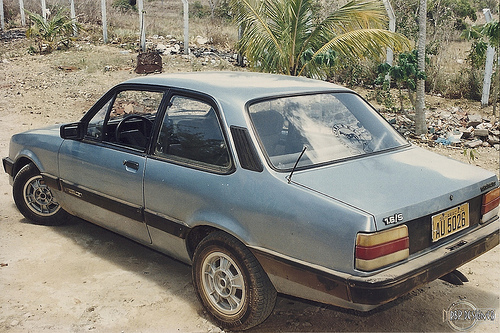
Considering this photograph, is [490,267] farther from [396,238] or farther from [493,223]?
[396,238]

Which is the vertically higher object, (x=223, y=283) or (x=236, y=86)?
(x=236, y=86)

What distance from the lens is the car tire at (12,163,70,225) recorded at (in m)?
5.30

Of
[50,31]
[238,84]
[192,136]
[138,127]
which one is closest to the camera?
[192,136]

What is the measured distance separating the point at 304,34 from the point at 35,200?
588 cm

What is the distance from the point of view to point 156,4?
1848 inches

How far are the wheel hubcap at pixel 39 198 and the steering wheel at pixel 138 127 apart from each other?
1.36m

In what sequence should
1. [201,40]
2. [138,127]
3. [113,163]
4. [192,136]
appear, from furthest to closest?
1. [201,40]
2. [138,127]
3. [113,163]
4. [192,136]

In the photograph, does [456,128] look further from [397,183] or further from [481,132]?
[397,183]

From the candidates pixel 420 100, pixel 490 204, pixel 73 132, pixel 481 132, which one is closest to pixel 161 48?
pixel 420 100

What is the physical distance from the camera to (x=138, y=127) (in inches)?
176

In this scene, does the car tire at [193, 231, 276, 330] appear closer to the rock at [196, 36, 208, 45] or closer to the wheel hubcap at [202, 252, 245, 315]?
the wheel hubcap at [202, 252, 245, 315]

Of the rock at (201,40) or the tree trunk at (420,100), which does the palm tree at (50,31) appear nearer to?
the rock at (201,40)

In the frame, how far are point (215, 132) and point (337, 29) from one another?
20.8 ft

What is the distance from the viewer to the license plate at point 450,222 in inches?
123
